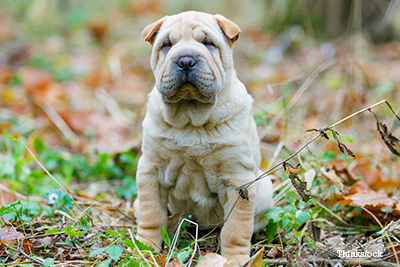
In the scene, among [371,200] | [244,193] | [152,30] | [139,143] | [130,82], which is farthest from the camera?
[130,82]

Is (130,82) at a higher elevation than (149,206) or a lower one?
lower

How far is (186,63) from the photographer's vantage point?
9.66 ft

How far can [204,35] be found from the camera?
3.12m

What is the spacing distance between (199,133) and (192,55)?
0.56 meters

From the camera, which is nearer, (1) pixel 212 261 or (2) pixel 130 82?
(1) pixel 212 261

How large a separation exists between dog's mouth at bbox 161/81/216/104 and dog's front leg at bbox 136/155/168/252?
0.50m

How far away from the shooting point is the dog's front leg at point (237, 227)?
3.16m

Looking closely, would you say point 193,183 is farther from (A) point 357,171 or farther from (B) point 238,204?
(A) point 357,171

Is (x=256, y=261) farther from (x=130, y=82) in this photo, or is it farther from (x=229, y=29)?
(x=130, y=82)

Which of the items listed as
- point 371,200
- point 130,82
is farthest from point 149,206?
point 130,82

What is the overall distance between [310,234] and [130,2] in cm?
1319

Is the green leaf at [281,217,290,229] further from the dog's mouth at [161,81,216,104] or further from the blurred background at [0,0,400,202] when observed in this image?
the dog's mouth at [161,81,216,104]

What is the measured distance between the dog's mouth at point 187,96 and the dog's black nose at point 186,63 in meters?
0.12

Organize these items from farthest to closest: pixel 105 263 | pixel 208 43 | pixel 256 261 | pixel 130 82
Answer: pixel 130 82, pixel 208 43, pixel 256 261, pixel 105 263
